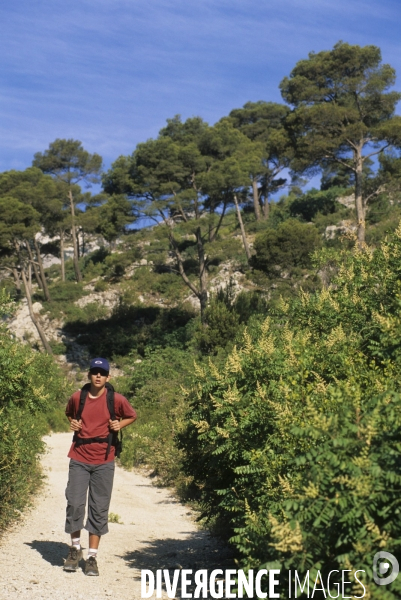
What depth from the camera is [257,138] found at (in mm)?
49312

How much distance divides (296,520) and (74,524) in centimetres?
324

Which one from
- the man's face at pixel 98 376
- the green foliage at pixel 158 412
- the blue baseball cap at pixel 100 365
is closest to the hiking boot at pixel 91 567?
the man's face at pixel 98 376

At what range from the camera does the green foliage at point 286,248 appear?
33.2 meters

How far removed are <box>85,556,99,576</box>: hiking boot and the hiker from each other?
105 mm

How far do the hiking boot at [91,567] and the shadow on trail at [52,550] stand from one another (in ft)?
1.50

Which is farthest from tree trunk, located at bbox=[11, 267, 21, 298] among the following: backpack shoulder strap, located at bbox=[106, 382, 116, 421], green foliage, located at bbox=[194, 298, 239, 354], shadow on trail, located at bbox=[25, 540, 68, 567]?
backpack shoulder strap, located at bbox=[106, 382, 116, 421]

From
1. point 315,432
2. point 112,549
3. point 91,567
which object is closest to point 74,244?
point 112,549

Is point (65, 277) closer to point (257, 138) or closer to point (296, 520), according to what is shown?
point (257, 138)

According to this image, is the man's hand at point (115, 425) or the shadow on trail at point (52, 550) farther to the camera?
the shadow on trail at point (52, 550)

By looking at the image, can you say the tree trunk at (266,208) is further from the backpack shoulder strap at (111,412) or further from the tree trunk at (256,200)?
the backpack shoulder strap at (111,412)

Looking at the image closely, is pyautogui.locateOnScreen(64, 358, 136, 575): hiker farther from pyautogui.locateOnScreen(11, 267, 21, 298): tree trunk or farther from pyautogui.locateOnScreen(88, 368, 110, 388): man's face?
pyautogui.locateOnScreen(11, 267, 21, 298): tree trunk

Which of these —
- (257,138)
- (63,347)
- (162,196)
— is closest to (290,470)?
(162,196)

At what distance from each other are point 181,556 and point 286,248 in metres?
26.2

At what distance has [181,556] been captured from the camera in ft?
26.5
